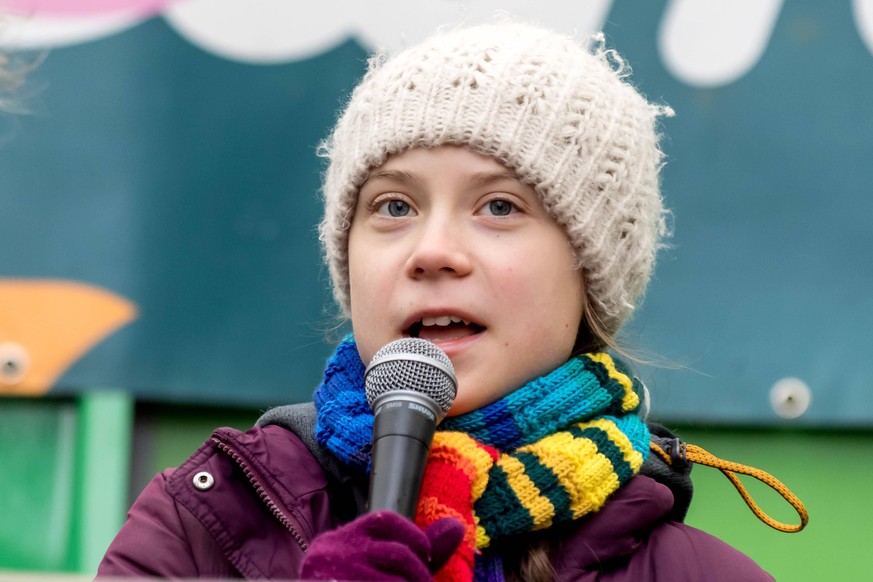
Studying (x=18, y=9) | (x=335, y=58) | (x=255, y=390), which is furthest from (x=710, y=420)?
(x=18, y=9)

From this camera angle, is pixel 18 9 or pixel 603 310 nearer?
pixel 603 310

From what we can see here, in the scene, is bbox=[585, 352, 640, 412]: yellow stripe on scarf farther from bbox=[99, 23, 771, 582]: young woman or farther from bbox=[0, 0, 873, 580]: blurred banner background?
bbox=[0, 0, 873, 580]: blurred banner background

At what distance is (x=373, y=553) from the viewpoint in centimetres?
108

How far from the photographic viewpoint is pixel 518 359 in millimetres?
1560

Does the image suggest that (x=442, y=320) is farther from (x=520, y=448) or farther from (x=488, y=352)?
(x=520, y=448)

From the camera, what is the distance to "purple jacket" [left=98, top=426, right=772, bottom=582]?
144 cm

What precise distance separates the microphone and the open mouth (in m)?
0.16

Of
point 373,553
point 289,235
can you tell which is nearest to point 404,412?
point 373,553

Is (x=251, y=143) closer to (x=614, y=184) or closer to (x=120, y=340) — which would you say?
(x=120, y=340)

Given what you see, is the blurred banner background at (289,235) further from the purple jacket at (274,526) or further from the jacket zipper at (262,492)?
the jacket zipper at (262,492)

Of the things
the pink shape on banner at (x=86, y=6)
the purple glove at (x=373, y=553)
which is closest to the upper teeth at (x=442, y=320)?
the purple glove at (x=373, y=553)

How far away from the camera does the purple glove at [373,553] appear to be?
107cm

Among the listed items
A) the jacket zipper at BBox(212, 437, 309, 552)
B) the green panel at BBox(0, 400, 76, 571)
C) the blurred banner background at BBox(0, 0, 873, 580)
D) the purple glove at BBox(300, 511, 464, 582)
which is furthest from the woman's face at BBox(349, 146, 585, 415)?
the green panel at BBox(0, 400, 76, 571)

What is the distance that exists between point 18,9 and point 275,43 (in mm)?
600
